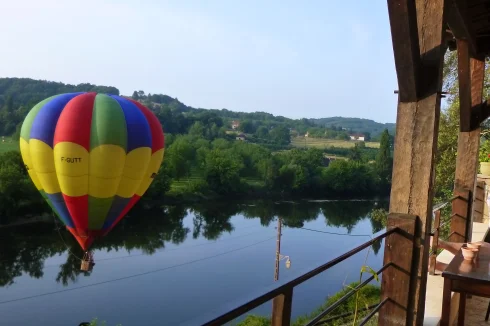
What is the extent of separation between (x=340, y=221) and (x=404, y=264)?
2849cm

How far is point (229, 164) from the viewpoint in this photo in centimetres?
3859

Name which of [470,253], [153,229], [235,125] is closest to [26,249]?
[153,229]

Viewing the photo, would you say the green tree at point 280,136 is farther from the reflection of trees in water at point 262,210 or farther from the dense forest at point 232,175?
the reflection of trees in water at point 262,210

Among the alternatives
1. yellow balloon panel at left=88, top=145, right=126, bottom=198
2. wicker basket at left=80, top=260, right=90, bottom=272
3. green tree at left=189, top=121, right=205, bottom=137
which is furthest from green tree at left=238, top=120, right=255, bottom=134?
yellow balloon panel at left=88, top=145, right=126, bottom=198

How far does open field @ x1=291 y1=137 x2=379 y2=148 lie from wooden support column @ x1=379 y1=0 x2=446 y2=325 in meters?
74.1

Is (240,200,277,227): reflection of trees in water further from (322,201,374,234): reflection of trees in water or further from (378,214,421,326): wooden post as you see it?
(378,214,421,326): wooden post

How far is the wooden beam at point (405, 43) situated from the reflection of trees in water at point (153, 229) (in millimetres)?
17508

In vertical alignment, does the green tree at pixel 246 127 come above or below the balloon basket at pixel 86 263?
above

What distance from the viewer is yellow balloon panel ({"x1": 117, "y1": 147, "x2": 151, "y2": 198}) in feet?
27.7

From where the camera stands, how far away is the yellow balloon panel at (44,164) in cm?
807

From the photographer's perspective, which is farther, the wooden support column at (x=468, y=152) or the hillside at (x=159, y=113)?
the hillside at (x=159, y=113)

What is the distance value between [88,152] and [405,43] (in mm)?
7395

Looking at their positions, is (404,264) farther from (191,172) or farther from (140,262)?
(191,172)

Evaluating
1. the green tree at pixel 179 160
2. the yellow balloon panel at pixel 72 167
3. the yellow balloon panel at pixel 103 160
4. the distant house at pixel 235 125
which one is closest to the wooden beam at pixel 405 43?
the yellow balloon panel at pixel 103 160
